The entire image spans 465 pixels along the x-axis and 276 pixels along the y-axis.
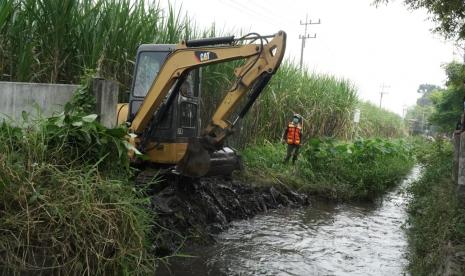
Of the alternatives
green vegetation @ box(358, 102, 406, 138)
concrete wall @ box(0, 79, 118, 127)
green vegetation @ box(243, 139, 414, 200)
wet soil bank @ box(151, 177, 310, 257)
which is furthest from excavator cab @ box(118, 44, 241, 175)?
green vegetation @ box(358, 102, 406, 138)

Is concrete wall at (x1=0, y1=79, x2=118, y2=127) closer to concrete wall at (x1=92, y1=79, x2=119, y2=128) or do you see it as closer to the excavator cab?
concrete wall at (x1=92, y1=79, x2=119, y2=128)

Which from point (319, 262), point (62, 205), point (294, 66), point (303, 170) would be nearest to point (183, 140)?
point (319, 262)

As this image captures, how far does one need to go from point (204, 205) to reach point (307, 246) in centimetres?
174

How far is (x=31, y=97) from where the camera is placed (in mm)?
5566

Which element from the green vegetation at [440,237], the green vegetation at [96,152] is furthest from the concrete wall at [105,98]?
the green vegetation at [440,237]

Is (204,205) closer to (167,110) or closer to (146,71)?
(167,110)

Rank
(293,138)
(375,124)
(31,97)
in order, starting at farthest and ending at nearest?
(375,124) < (293,138) < (31,97)

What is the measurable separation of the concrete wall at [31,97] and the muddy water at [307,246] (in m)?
2.42

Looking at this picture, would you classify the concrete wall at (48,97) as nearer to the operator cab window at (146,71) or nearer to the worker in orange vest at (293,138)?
the operator cab window at (146,71)

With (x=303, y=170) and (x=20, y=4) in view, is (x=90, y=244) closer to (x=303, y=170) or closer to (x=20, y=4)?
(x=20, y=4)

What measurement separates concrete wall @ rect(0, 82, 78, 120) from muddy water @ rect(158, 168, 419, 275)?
2420 millimetres

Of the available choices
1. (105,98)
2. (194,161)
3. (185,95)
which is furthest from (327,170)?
(105,98)

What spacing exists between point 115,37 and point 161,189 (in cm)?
272

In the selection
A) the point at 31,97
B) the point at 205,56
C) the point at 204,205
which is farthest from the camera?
the point at 204,205
